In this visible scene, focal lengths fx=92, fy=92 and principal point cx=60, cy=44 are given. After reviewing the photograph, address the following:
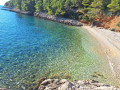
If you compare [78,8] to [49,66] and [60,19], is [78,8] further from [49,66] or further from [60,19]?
[49,66]

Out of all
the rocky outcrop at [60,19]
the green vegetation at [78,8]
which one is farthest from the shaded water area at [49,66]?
the rocky outcrop at [60,19]

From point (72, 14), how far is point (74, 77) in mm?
45365

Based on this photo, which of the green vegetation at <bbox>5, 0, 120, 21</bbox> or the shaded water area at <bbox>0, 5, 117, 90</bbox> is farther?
the green vegetation at <bbox>5, 0, 120, 21</bbox>

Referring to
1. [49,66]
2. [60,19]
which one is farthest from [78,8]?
[49,66]

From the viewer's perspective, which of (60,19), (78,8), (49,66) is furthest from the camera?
(78,8)

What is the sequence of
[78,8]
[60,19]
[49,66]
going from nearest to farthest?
[49,66], [60,19], [78,8]

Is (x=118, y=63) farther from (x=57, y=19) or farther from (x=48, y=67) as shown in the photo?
(x=57, y=19)

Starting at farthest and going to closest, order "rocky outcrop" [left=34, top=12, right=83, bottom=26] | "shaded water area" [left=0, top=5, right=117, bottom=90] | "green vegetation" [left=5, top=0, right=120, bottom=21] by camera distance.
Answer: "rocky outcrop" [left=34, top=12, right=83, bottom=26] → "green vegetation" [left=5, top=0, right=120, bottom=21] → "shaded water area" [left=0, top=5, right=117, bottom=90]

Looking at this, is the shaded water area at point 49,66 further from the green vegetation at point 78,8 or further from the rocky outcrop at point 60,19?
the rocky outcrop at point 60,19

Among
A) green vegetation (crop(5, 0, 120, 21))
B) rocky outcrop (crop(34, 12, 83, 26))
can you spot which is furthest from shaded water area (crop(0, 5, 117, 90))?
rocky outcrop (crop(34, 12, 83, 26))

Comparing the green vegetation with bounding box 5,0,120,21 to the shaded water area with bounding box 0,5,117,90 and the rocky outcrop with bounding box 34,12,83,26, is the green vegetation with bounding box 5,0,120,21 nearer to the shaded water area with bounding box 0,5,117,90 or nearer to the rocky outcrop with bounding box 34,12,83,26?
the rocky outcrop with bounding box 34,12,83,26

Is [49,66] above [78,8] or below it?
below

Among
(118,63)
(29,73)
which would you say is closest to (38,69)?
(29,73)

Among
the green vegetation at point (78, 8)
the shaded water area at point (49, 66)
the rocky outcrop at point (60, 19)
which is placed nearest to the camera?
the shaded water area at point (49, 66)
